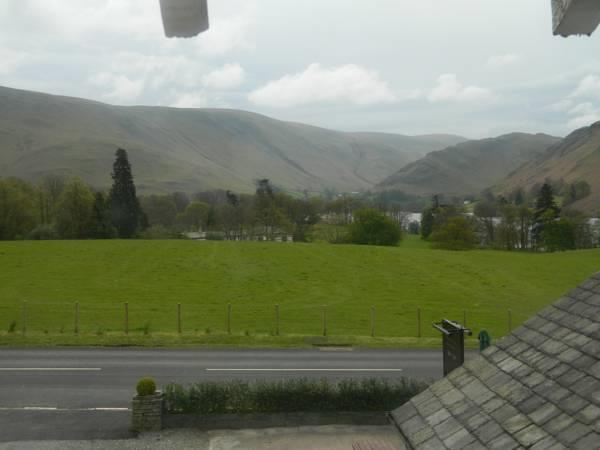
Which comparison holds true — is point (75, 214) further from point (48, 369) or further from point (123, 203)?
point (48, 369)

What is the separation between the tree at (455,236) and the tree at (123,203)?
43444 millimetres

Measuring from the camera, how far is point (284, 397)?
55.1ft

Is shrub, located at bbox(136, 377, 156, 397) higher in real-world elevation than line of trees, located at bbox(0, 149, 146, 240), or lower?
lower

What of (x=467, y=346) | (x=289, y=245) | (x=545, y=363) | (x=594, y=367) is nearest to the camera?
(x=594, y=367)

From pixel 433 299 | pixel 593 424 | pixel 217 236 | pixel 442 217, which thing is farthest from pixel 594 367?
pixel 442 217

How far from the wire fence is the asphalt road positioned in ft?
Answer: 14.5

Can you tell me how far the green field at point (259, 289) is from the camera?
1206 inches

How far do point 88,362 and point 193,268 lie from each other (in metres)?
29.5

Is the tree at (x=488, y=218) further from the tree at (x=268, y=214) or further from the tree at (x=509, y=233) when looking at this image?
the tree at (x=268, y=214)

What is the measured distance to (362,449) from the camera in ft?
45.1

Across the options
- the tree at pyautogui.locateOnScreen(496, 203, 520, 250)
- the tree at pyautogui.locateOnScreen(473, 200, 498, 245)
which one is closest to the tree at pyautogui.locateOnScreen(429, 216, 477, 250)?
the tree at pyautogui.locateOnScreen(496, 203, 520, 250)

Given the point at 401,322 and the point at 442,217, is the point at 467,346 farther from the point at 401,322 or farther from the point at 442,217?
the point at 442,217

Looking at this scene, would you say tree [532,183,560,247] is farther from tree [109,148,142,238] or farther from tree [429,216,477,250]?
tree [109,148,142,238]

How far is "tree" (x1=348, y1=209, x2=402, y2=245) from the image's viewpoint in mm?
88625
